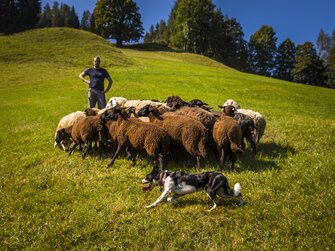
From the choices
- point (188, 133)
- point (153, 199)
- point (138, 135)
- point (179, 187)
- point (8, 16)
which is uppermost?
point (8, 16)

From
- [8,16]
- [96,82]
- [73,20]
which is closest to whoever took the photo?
[96,82]

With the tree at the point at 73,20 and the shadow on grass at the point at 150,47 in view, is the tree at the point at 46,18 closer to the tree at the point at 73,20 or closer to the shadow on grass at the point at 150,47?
the tree at the point at 73,20

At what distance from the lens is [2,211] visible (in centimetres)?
626

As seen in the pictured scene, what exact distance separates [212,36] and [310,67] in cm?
3257

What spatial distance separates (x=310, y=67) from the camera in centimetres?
7562

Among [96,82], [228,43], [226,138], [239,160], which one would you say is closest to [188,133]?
[226,138]

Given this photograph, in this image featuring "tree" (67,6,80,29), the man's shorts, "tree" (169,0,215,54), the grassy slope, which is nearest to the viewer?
the grassy slope

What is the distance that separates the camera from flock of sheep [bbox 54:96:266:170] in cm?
806

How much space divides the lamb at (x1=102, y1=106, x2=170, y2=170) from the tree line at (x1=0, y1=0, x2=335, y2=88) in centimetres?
7778

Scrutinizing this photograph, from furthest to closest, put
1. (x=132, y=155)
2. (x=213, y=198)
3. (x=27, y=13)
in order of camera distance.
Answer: (x=27, y=13), (x=132, y=155), (x=213, y=198)

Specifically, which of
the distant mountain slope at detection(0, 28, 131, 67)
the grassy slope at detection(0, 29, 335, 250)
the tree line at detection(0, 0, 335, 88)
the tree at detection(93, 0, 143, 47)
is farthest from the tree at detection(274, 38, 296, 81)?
the grassy slope at detection(0, 29, 335, 250)

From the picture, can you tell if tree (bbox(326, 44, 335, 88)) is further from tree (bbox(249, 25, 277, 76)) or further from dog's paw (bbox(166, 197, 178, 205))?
dog's paw (bbox(166, 197, 178, 205))

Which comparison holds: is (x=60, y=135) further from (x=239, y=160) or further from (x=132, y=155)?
(x=239, y=160)

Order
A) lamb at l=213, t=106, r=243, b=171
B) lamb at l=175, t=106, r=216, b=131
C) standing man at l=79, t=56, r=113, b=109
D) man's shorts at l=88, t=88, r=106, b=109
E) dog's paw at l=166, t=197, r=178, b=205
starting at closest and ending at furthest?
dog's paw at l=166, t=197, r=178, b=205, lamb at l=213, t=106, r=243, b=171, lamb at l=175, t=106, r=216, b=131, standing man at l=79, t=56, r=113, b=109, man's shorts at l=88, t=88, r=106, b=109
